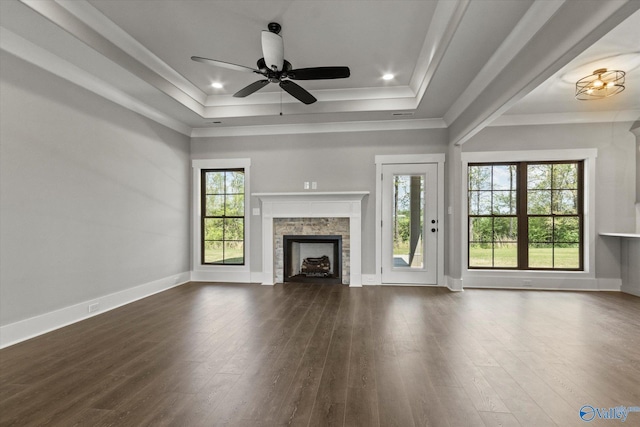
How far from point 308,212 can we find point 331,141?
1.33m

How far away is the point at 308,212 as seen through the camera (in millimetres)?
5559

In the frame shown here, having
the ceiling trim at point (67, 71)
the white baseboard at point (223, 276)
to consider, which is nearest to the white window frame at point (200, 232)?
the white baseboard at point (223, 276)

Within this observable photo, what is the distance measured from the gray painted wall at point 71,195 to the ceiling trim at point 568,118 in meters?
5.60

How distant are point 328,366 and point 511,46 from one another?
10.8 ft

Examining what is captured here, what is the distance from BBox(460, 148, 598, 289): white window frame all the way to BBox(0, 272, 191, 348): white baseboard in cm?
508

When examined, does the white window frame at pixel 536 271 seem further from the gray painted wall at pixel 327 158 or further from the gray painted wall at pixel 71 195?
the gray painted wall at pixel 71 195

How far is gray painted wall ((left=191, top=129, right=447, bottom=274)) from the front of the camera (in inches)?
216

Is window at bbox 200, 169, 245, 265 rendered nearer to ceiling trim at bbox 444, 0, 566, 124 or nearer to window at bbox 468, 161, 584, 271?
ceiling trim at bbox 444, 0, 566, 124

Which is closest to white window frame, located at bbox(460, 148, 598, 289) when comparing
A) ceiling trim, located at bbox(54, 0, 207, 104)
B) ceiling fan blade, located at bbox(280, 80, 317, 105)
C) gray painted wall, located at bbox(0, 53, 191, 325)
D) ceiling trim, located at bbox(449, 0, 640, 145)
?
ceiling trim, located at bbox(449, 0, 640, 145)

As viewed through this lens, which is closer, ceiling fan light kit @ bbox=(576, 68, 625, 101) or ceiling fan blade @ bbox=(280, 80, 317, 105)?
ceiling fan blade @ bbox=(280, 80, 317, 105)

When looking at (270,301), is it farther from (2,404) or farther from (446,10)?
(446,10)

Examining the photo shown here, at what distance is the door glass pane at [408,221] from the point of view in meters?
5.47

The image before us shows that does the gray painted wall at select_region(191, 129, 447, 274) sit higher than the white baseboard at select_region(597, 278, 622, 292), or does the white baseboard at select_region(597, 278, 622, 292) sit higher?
the gray painted wall at select_region(191, 129, 447, 274)

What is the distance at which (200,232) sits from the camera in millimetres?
5902
